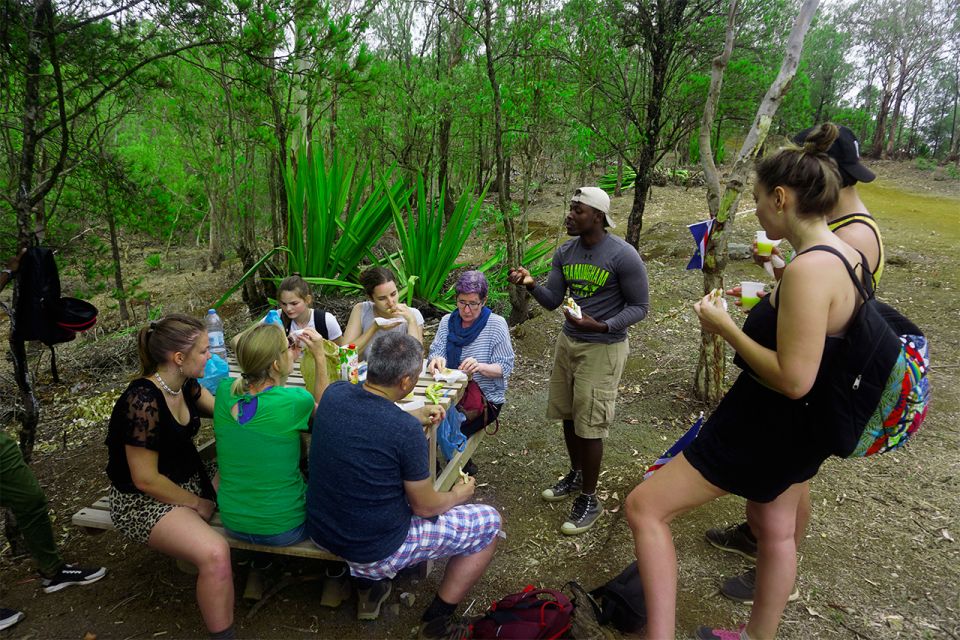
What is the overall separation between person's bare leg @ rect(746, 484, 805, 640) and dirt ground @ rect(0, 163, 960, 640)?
39cm

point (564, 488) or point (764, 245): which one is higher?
point (764, 245)

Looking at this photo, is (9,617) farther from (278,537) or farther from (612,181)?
(612,181)

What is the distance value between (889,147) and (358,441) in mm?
28632

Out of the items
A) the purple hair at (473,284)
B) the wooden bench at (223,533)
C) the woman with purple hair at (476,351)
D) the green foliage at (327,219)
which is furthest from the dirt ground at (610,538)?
the green foliage at (327,219)

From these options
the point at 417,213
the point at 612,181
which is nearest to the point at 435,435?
the point at 417,213

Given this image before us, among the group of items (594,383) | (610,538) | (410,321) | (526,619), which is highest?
(410,321)

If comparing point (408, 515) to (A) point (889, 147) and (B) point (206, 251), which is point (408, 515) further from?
(A) point (889, 147)

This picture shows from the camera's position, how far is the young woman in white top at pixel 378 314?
329cm

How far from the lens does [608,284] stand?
9.29ft

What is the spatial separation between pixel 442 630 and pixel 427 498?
540 mm

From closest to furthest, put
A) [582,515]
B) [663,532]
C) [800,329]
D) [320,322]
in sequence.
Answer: [800,329] < [663,532] < [582,515] < [320,322]

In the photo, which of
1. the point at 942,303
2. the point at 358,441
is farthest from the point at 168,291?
the point at 942,303

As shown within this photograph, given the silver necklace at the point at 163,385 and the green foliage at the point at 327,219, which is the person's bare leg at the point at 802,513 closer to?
the silver necklace at the point at 163,385

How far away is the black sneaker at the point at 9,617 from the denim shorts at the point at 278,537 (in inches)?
38.0
